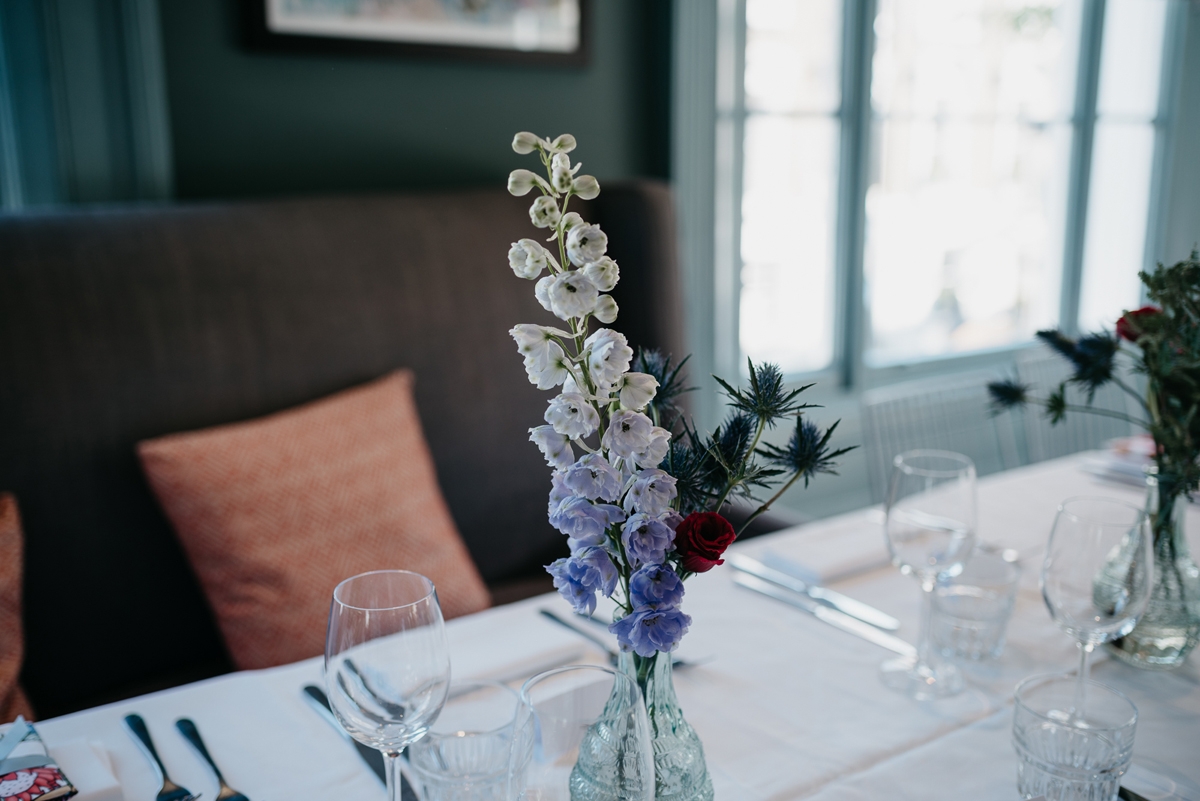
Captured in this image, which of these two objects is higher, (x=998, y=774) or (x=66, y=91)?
(x=66, y=91)

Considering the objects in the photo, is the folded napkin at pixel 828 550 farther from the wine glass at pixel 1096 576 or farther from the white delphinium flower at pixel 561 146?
the white delphinium flower at pixel 561 146

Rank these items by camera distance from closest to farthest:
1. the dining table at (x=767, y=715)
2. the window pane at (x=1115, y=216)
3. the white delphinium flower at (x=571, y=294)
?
the white delphinium flower at (x=571, y=294) < the dining table at (x=767, y=715) < the window pane at (x=1115, y=216)

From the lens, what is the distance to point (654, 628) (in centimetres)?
66

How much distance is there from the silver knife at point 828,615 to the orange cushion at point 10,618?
3.22ft

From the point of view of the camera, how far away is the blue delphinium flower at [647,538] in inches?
25.7

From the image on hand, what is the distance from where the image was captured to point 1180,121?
13.1ft

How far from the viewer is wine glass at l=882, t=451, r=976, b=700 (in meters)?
1.05

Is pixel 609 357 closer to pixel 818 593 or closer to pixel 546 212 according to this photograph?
pixel 546 212

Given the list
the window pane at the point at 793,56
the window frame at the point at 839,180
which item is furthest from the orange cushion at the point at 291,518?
the window pane at the point at 793,56

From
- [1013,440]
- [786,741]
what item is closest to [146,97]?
[786,741]

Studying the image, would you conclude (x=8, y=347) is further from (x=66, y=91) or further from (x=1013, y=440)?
(x=1013, y=440)

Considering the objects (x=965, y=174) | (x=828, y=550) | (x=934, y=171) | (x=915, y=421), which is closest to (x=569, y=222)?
(x=828, y=550)

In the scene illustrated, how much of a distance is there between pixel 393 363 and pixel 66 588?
671 mm

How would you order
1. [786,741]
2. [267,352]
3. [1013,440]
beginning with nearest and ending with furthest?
[786,741] < [267,352] < [1013,440]
